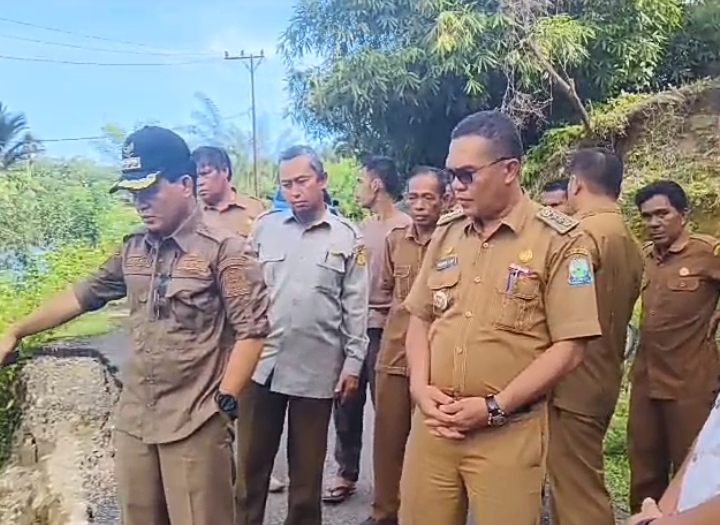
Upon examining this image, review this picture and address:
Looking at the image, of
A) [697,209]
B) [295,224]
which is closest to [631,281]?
[295,224]

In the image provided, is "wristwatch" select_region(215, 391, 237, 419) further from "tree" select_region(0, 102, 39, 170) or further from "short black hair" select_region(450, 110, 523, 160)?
"tree" select_region(0, 102, 39, 170)

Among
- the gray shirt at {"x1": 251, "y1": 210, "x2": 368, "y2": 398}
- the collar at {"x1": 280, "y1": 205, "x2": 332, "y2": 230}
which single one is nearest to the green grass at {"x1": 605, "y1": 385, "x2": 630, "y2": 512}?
the gray shirt at {"x1": 251, "y1": 210, "x2": 368, "y2": 398}

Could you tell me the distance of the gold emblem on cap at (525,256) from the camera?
269 centimetres

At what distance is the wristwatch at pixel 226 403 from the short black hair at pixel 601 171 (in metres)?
2.02

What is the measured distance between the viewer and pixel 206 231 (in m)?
2.90

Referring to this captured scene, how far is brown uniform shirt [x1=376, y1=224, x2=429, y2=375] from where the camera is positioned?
164 inches

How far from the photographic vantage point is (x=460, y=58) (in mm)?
11328

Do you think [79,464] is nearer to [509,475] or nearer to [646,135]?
[509,475]

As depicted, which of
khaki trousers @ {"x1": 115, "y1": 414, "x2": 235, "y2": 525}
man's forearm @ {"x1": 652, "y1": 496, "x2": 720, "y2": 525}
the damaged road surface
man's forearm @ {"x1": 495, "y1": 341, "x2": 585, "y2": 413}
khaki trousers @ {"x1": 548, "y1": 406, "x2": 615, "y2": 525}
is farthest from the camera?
the damaged road surface

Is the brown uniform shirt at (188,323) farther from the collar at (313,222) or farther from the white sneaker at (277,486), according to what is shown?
the white sneaker at (277,486)

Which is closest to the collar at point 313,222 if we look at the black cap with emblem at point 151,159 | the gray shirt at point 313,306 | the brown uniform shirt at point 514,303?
the gray shirt at point 313,306

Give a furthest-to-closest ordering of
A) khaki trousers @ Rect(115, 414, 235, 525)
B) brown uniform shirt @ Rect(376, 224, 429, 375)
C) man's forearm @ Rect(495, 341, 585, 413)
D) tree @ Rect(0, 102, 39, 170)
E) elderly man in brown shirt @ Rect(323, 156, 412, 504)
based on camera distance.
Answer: tree @ Rect(0, 102, 39, 170)
elderly man in brown shirt @ Rect(323, 156, 412, 504)
brown uniform shirt @ Rect(376, 224, 429, 375)
khaki trousers @ Rect(115, 414, 235, 525)
man's forearm @ Rect(495, 341, 585, 413)

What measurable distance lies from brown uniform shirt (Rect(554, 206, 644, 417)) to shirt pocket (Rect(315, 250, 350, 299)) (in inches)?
40.4

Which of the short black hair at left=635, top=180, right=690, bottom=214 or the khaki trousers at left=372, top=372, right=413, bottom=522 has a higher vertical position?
the short black hair at left=635, top=180, right=690, bottom=214
